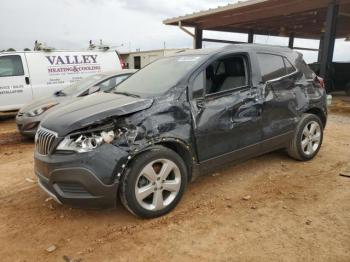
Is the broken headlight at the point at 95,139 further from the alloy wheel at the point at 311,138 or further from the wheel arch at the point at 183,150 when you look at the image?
the alloy wheel at the point at 311,138

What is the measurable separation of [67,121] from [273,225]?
2.30 meters

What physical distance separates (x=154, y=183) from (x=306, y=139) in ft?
9.34

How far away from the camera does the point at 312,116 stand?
510 cm

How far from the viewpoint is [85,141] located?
3.16 metres

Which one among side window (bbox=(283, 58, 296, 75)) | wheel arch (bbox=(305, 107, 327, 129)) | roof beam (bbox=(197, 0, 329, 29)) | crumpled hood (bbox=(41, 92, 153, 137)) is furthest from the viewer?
roof beam (bbox=(197, 0, 329, 29))

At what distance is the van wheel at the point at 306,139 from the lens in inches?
195

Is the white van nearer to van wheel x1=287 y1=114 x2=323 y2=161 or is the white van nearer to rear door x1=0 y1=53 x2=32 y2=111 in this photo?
rear door x1=0 y1=53 x2=32 y2=111

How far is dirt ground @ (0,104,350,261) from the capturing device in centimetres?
294

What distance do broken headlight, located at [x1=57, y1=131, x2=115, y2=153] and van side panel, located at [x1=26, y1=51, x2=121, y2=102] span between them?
6516mm

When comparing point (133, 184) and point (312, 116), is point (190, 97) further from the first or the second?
point (312, 116)

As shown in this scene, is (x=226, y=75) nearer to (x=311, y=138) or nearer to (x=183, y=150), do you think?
(x=183, y=150)

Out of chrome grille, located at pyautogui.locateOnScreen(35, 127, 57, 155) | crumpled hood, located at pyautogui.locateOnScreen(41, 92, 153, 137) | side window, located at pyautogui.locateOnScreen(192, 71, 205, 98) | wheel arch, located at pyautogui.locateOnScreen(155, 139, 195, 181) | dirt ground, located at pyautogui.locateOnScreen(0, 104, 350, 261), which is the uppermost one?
side window, located at pyautogui.locateOnScreen(192, 71, 205, 98)

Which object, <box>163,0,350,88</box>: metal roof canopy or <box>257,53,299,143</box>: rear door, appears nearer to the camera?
<box>257,53,299,143</box>: rear door

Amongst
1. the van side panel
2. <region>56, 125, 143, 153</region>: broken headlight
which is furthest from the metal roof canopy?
<region>56, 125, 143, 153</region>: broken headlight
